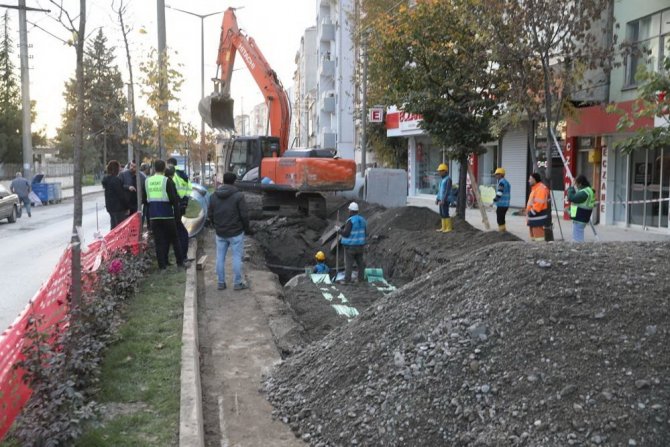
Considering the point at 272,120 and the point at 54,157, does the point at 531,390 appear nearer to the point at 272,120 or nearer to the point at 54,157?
the point at 272,120

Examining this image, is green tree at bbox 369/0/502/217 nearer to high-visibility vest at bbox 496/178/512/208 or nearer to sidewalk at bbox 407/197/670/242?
high-visibility vest at bbox 496/178/512/208

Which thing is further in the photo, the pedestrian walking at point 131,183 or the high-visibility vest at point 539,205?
the pedestrian walking at point 131,183

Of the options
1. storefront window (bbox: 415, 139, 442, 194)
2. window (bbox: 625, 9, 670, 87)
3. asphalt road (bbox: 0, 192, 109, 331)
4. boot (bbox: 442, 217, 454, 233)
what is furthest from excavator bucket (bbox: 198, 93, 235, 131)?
storefront window (bbox: 415, 139, 442, 194)

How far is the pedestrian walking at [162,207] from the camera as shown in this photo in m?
11.0

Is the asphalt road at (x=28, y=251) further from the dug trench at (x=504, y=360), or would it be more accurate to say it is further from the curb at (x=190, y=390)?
the dug trench at (x=504, y=360)

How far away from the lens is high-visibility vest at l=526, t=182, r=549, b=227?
12.3 metres

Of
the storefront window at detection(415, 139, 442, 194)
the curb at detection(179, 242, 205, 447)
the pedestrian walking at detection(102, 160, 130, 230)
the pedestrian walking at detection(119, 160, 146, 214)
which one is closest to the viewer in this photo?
the curb at detection(179, 242, 205, 447)

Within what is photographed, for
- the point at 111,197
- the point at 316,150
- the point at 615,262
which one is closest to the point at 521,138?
the point at 316,150

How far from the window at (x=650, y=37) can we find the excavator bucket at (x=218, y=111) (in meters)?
10.2

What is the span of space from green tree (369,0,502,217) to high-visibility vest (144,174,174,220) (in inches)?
253

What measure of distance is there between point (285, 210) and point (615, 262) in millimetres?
14466

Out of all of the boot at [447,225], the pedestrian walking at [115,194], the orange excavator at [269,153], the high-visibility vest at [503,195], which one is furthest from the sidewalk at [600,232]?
the pedestrian walking at [115,194]

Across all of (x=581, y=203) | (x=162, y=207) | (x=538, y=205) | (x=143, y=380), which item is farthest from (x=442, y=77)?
(x=143, y=380)

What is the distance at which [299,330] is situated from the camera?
8523 mm
